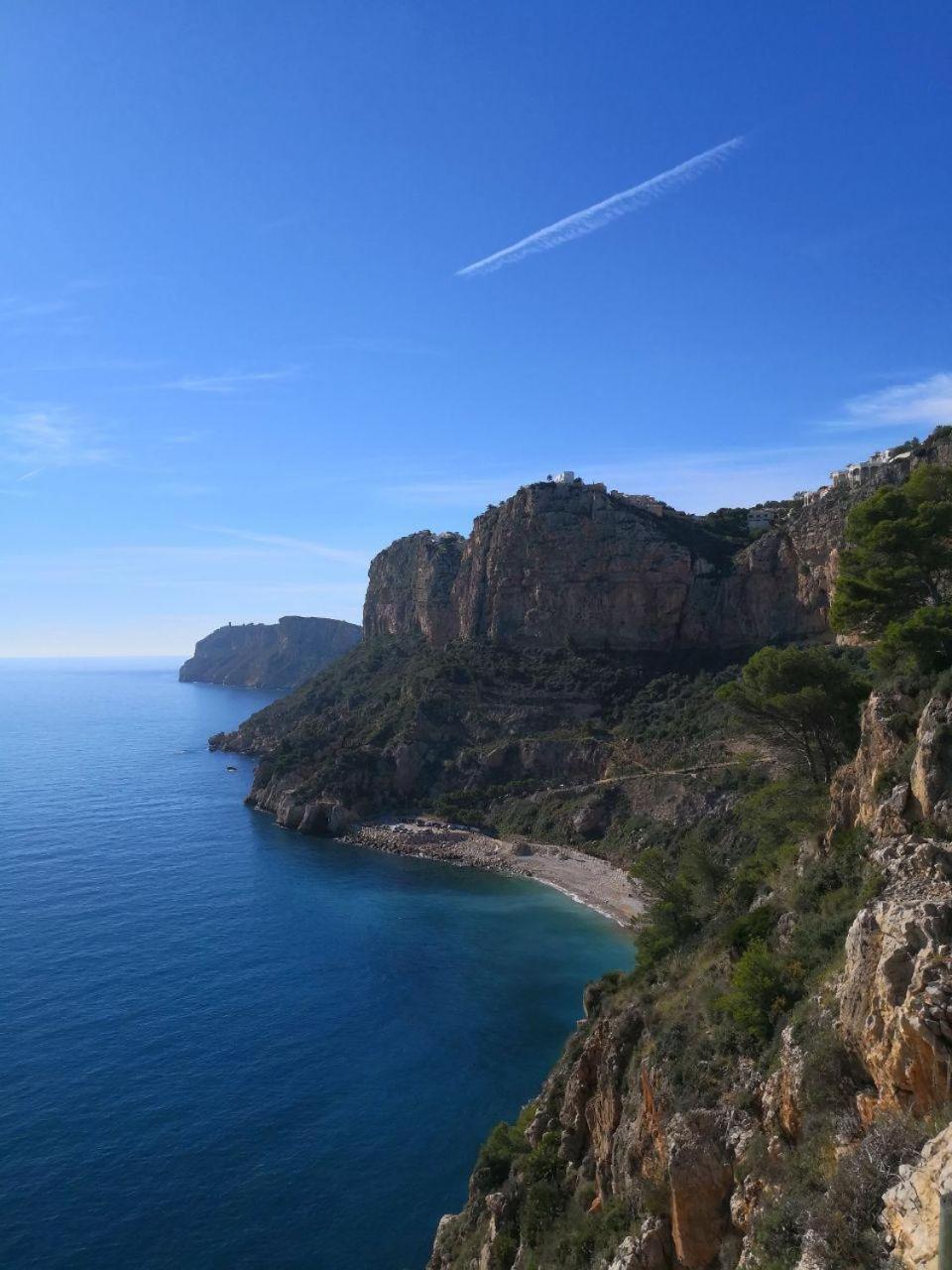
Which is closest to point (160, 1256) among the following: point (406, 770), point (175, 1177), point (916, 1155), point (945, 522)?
point (175, 1177)

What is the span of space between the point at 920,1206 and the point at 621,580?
7354 cm

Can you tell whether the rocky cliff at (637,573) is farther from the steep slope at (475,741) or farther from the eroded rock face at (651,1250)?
the eroded rock face at (651,1250)

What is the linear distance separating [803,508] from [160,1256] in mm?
70724

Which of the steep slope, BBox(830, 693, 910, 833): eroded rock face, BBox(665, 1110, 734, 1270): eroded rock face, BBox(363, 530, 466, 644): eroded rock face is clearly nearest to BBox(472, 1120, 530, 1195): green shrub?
BBox(665, 1110, 734, 1270): eroded rock face

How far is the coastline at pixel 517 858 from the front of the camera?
51.2 m

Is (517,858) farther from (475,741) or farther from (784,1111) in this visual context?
(784,1111)

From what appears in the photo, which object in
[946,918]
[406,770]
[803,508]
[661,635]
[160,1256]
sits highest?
[803,508]

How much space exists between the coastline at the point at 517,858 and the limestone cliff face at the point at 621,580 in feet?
80.3

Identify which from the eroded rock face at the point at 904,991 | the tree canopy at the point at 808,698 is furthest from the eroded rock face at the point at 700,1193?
the tree canopy at the point at 808,698

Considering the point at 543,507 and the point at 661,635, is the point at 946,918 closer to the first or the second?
the point at 661,635

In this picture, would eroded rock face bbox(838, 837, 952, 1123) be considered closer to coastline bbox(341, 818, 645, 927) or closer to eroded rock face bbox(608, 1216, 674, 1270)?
eroded rock face bbox(608, 1216, 674, 1270)

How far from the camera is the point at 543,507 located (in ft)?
274

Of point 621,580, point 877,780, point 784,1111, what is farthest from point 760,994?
point 621,580

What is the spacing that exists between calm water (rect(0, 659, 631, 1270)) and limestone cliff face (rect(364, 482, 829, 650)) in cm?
3151
